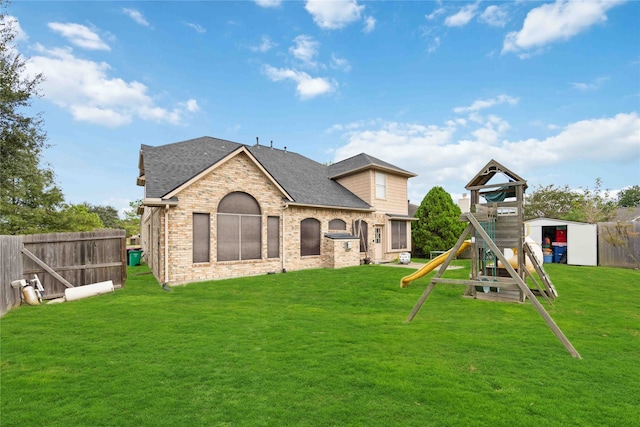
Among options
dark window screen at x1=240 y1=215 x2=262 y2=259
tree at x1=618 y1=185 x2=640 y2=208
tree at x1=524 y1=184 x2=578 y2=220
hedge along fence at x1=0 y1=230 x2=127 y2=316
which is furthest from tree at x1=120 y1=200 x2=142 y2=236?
tree at x1=618 y1=185 x2=640 y2=208

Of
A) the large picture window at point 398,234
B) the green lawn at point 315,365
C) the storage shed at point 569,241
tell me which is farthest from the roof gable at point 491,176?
the large picture window at point 398,234

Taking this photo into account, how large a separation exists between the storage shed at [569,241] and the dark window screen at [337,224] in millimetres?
11067

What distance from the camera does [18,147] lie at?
17938mm

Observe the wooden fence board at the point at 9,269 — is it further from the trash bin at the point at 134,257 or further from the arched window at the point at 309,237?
the trash bin at the point at 134,257

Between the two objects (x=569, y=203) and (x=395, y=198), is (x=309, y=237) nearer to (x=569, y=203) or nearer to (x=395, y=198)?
(x=395, y=198)

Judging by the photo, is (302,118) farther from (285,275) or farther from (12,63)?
(12,63)

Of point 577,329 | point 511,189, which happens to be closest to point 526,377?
point 577,329

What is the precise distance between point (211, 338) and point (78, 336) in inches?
107

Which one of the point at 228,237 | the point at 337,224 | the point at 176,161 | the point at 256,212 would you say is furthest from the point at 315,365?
the point at 337,224

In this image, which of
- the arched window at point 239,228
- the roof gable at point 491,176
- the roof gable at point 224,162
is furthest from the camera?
the arched window at point 239,228

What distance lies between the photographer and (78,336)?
19.0 ft

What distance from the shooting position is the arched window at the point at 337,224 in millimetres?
17000

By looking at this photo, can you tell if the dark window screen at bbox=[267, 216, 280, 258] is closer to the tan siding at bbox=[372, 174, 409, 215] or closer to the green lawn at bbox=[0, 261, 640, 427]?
the green lawn at bbox=[0, 261, 640, 427]

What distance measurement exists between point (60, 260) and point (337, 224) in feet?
40.5
